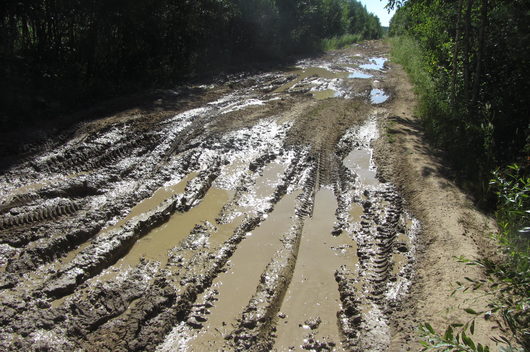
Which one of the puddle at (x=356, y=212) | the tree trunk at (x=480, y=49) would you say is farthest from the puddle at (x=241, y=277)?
the tree trunk at (x=480, y=49)

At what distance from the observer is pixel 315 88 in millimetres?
14500

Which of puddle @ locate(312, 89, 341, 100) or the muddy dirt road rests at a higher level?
puddle @ locate(312, 89, 341, 100)

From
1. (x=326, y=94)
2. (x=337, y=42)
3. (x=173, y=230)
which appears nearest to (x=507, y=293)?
(x=173, y=230)

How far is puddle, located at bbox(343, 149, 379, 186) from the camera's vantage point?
7.55 metres

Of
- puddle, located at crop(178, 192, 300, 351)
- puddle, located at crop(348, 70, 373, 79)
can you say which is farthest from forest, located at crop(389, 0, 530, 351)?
puddle, located at crop(348, 70, 373, 79)

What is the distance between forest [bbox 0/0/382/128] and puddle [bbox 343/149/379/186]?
667 centimetres

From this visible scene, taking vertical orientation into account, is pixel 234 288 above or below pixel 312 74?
below

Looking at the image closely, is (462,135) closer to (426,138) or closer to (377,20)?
(426,138)

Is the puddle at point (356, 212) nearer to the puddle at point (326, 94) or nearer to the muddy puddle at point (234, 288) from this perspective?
the muddy puddle at point (234, 288)

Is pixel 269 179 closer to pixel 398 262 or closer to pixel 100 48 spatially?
pixel 398 262

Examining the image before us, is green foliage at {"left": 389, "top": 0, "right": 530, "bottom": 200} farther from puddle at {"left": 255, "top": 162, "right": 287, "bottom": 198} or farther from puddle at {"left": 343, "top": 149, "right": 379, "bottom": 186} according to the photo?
puddle at {"left": 255, "top": 162, "right": 287, "bottom": 198}

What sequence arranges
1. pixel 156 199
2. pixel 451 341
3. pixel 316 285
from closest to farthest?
pixel 451 341 < pixel 316 285 < pixel 156 199

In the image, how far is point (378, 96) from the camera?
45.2 ft

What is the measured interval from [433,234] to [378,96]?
29.5 ft
